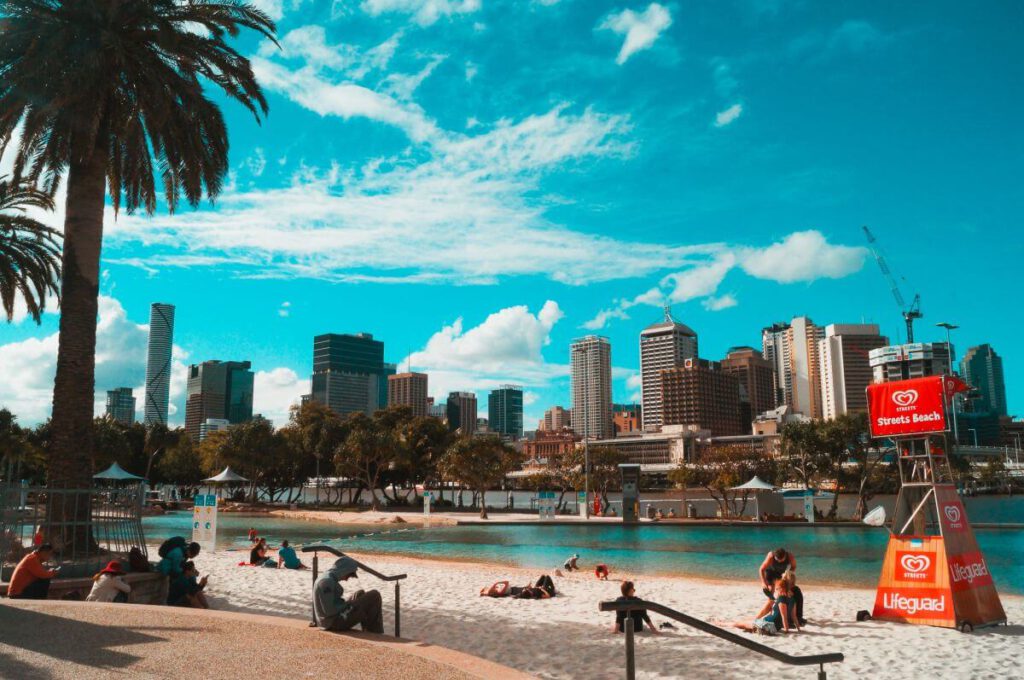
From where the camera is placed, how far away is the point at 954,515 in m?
13.2

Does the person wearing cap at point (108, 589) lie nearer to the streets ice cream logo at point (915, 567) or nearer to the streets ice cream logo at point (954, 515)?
the streets ice cream logo at point (915, 567)

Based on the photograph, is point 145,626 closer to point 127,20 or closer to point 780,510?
point 127,20

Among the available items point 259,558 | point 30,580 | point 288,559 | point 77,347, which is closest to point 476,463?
point 259,558

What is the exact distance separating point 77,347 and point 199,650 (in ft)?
34.9

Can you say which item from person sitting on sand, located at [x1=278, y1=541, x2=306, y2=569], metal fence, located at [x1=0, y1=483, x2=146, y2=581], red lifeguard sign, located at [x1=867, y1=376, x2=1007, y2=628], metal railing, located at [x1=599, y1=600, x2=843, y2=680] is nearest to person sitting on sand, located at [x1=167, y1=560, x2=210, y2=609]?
metal fence, located at [x1=0, y1=483, x2=146, y2=581]

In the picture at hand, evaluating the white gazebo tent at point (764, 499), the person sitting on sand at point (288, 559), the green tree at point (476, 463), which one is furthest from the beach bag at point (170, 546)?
the green tree at point (476, 463)

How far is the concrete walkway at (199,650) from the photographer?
6.78 metres

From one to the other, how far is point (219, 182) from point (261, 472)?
5565 cm

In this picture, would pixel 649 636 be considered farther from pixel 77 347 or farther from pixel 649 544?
pixel 649 544

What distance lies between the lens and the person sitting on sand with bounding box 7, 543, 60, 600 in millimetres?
10734

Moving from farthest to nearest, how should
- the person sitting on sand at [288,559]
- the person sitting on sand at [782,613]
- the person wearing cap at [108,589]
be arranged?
1. the person sitting on sand at [288,559]
2. the person sitting on sand at [782,613]
3. the person wearing cap at [108,589]

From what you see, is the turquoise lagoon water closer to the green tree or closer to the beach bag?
the green tree

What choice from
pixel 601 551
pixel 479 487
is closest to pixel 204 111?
pixel 601 551

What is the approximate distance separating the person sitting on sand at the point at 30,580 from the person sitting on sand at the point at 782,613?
1113 cm
